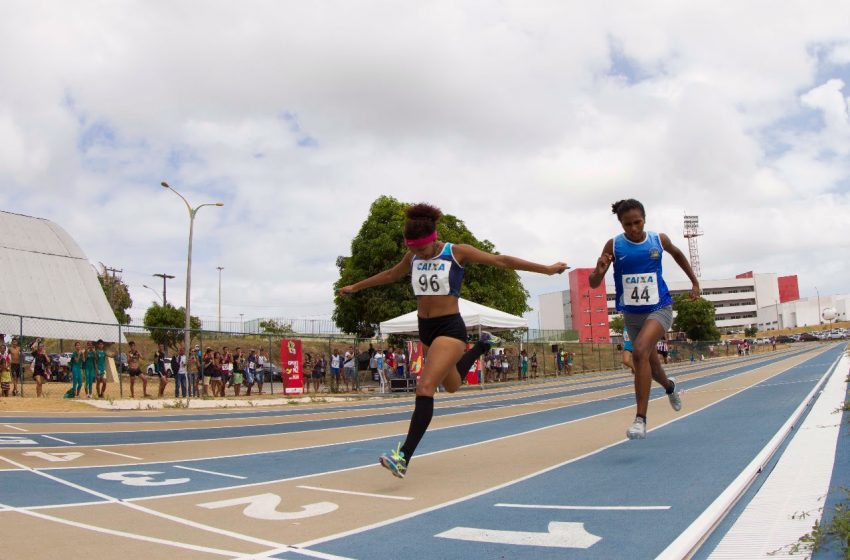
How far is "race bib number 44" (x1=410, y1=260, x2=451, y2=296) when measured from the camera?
5199 millimetres

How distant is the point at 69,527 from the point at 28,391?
18082mm

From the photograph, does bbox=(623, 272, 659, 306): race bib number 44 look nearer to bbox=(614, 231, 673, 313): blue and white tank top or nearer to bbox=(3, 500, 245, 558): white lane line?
bbox=(614, 231, 673, 313): blue and white tank top

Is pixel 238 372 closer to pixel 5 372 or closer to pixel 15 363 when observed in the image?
pixel 15 363

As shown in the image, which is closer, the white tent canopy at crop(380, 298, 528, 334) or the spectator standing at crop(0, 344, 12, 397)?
the spectator standing at crop(0, 344, 12, 397)

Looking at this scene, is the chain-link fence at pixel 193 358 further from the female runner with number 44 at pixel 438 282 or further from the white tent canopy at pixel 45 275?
the female runner with number 44 at pixel 438 282

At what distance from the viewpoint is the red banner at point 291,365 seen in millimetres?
21297

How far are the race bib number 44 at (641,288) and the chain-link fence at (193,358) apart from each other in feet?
31.6

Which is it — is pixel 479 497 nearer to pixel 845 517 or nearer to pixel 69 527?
pixel 845 517

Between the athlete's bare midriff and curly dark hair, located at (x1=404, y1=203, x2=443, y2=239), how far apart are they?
0.50 m

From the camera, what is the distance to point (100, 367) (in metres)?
18.0

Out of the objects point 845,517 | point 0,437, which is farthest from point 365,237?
point 845,517

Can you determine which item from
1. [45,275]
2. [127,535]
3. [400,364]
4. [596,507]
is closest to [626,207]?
[596,507]

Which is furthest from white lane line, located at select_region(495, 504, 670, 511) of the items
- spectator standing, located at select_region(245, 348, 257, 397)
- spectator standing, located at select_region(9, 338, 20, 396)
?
spectator standing, located at select_region(245, 348, 257, 397)

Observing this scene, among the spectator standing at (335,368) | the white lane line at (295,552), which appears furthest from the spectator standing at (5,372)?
the white lane line at (295,552)
